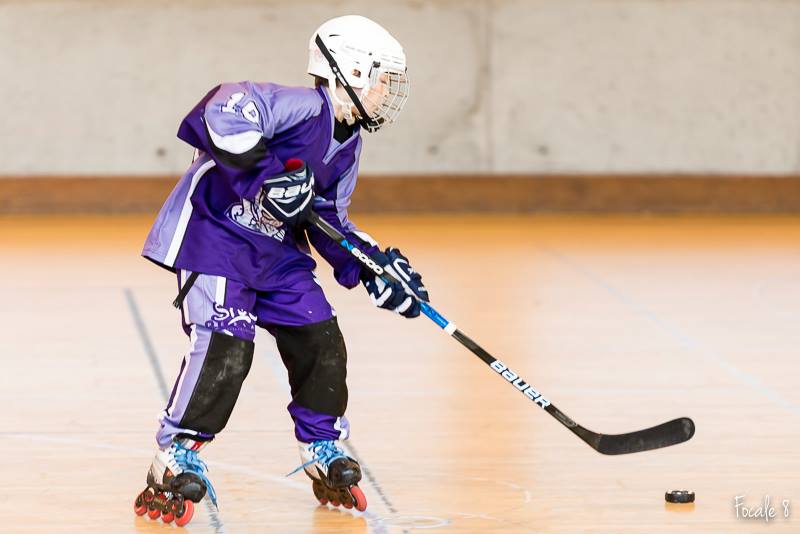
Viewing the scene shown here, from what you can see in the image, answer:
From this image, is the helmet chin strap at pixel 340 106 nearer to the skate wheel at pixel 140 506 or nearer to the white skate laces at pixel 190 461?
the white skate laces at pixel 190 461

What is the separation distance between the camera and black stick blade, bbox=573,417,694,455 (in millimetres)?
3439

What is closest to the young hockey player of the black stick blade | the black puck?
the black stick blade

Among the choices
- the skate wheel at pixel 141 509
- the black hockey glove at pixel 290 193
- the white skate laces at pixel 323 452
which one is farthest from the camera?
the white skate laces at pixel 323 452

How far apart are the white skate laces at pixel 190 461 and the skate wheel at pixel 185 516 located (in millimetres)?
60

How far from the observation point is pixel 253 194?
334cm

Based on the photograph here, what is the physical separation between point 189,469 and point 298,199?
2.10 ft

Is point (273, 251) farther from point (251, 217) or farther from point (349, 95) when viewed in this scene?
point (349, 95)

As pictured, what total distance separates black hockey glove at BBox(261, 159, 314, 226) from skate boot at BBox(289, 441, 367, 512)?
557mm

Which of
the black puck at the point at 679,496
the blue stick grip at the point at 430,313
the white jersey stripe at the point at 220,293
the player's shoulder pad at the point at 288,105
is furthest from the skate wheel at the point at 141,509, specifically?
the black puck at the point at 679,496

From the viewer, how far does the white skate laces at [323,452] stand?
352 cm

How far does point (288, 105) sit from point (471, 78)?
236 inches

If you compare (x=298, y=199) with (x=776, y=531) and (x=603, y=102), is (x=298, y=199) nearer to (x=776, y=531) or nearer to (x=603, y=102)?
(x=776, y=531)

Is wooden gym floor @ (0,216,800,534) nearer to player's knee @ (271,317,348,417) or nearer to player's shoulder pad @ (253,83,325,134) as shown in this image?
player's knee @ (271,317,348,417)

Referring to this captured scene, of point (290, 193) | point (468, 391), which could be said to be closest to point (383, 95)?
point (290, 193)
